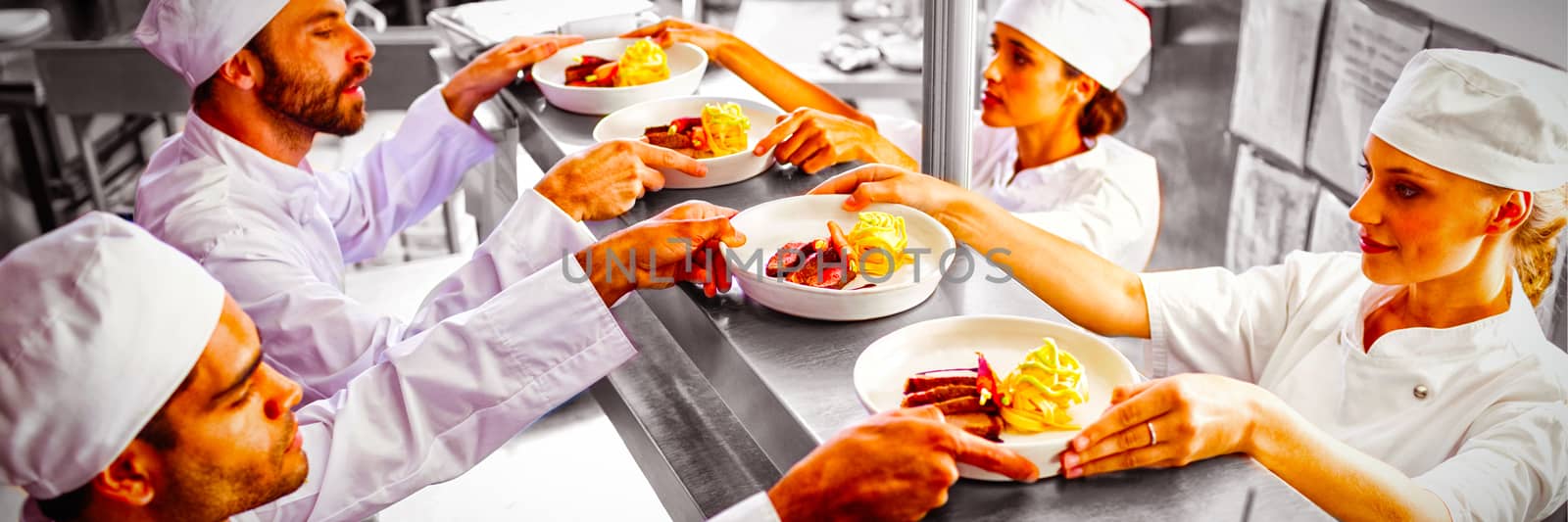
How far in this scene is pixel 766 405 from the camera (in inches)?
51.0

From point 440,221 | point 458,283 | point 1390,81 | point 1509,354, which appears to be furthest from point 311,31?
point 440,221

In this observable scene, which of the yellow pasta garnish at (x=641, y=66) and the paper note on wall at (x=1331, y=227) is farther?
the paper note on wall at (x=1331, y=227)

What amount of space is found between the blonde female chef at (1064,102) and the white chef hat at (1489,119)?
795mm

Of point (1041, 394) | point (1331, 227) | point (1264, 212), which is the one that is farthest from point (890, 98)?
point (1041, 394)

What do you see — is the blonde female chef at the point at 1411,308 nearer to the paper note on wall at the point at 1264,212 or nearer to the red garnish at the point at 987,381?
the red garnish at the point at 987,381

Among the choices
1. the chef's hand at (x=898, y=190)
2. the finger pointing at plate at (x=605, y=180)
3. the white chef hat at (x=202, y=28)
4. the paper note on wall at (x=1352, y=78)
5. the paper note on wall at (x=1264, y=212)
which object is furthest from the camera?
the paper note on wall at (x=1264, y=212)

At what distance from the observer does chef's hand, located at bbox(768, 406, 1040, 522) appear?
1.07 m

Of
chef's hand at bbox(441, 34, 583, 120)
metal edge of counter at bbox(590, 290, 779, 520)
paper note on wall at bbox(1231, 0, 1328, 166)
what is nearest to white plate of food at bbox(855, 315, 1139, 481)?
metal edge of counter at bbox(590, 290, 779, 520)

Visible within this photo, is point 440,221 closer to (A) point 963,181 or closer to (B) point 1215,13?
(B) point 1215,13

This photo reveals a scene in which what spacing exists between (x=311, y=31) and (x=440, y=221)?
2.91m

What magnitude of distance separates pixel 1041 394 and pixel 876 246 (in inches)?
14.4

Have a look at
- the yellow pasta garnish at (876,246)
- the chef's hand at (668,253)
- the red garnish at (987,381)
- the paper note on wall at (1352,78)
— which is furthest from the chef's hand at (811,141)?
the paper note on wall at (1352,78)

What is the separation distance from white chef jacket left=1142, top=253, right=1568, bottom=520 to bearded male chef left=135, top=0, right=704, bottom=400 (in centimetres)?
89

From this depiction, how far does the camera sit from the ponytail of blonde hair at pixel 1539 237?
5.10 ft
